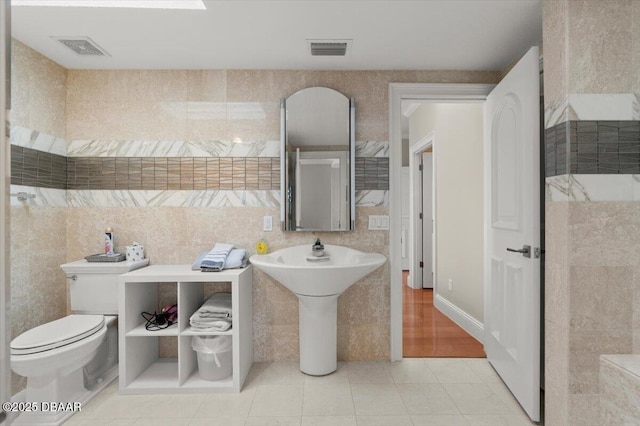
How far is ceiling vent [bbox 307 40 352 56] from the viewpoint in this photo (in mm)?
2236

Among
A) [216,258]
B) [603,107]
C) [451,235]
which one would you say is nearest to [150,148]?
[216,258]

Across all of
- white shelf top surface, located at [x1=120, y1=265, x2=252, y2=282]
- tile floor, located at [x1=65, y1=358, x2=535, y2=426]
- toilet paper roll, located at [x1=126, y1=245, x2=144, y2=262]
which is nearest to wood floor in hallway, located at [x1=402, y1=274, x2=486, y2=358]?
tile floor, located at [x1=65, y1=358, x2=535, y2=426]

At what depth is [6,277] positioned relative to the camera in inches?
19.6

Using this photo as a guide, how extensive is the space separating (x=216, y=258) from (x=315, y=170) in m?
0.98

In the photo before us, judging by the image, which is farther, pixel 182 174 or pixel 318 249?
pixel 182 174

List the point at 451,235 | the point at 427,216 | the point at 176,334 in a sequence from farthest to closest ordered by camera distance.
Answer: the point at 427,216 → the point at 451,235 → the point at 176,334

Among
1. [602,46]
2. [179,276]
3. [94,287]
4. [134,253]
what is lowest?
[94,287]

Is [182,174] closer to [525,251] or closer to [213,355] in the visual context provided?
[213,355]

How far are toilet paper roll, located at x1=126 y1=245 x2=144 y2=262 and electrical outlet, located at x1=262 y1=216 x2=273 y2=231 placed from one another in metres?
0.94

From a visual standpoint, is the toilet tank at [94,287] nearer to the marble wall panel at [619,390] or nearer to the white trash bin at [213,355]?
the white trash bin at [213,355]

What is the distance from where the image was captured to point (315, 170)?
262 centimetres

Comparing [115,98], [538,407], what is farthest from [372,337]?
[115,98]

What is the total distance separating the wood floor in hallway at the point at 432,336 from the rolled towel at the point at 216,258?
1.65 meters

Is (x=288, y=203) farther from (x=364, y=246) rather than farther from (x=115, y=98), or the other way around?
(x=115, y=98)
